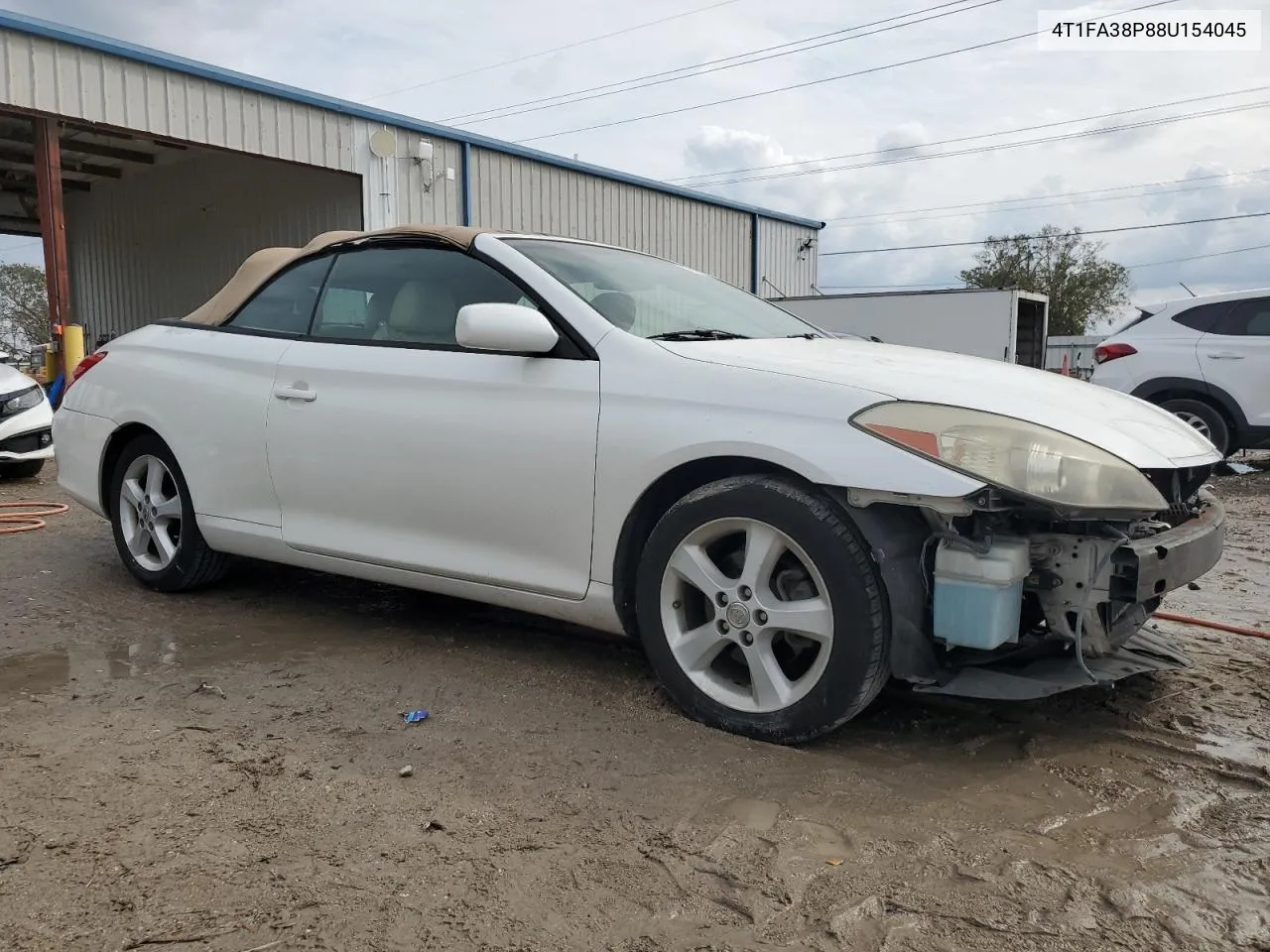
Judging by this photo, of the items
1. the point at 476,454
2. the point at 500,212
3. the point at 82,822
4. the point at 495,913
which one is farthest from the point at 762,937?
the point at 500,212

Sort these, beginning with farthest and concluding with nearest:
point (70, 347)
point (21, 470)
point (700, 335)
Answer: point (70, 347), point (21, 470), point (700, 335)

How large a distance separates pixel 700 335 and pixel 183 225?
19.0 metres

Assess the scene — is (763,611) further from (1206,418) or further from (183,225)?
(183,225)

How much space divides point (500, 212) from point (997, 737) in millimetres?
14132

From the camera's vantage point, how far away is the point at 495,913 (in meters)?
1.97

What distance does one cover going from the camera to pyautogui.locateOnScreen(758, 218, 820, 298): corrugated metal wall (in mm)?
21578

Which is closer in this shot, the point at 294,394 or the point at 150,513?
the point at 294,394

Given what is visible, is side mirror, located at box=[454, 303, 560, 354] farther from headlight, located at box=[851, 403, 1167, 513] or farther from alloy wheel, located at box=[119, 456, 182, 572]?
alloy wheel, located at box=[119, 456, 182, 572]

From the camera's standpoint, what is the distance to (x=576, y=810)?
95.0 inches

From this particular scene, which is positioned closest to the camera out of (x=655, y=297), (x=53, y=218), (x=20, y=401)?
(x=655, y=297)

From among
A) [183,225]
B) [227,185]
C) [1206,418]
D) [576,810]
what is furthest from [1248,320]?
[183,225]

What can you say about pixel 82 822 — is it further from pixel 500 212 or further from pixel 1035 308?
pixel 1035 308

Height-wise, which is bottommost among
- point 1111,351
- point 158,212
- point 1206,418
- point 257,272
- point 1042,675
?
point 1042,675

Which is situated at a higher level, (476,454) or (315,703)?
(476,454)
